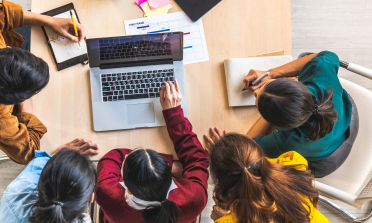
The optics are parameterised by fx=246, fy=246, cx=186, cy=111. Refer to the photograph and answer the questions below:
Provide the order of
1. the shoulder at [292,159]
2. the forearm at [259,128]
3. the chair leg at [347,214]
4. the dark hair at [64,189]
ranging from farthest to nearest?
the chair leg at [347,214] → the forearm at [259,128] → the shoulder at [292,159] → the dark hair at [64,189]

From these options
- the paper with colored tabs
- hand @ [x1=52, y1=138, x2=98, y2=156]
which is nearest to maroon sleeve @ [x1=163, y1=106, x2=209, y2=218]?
hand @ [x1=52, y1=138, x2=98, y2=156]

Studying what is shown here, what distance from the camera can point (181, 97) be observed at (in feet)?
3.32

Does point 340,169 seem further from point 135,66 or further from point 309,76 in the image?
point 135,66

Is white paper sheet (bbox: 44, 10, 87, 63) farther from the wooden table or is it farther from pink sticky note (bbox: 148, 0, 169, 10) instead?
pink sticky note (bbox: 148, 0, 169, 10)

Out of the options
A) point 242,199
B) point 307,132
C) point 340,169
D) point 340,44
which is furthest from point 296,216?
point 340,44

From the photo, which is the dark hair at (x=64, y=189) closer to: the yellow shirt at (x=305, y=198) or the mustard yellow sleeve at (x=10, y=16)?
the yellow shirt at (x=305, y=198)

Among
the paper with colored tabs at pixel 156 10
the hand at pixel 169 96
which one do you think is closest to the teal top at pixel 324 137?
the hand at pixel 169 96

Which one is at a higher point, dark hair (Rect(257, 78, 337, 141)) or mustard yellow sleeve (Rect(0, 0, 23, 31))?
mustard yellow sleeve (Rect(0, 0, 23, 31))

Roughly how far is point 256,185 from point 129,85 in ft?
2.03

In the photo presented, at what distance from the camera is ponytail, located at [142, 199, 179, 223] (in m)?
0.76

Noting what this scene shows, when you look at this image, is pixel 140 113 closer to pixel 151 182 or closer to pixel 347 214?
pixel 151 182

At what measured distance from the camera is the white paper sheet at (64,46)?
41.1 inches

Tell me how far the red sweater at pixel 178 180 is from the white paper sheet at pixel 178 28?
0.91 ft

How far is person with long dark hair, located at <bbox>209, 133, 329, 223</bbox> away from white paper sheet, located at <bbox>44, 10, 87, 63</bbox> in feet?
2.32
